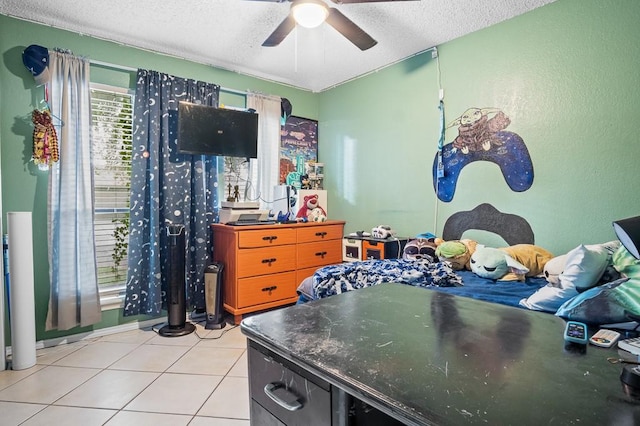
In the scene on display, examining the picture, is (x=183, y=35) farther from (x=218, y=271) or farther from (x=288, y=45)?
(x=218, y=271)

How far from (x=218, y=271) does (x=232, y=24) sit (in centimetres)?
209

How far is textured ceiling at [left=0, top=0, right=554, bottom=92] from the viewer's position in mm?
2398

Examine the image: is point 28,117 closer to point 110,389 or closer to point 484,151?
point 110,389

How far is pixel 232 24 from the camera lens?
265 cm

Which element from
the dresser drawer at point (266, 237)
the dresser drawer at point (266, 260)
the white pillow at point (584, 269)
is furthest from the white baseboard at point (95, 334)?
the white pillow at point (584, 269)

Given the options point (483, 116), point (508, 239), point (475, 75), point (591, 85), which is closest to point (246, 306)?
point (508, 239)

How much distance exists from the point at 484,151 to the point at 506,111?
335 mm

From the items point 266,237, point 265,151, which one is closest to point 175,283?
point 266,237

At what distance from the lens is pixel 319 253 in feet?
11.6

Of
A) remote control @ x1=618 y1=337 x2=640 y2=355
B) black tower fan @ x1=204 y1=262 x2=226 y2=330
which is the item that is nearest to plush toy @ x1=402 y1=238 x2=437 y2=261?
black tower fan @ x1=204 y1=262 x2=226 y2=330

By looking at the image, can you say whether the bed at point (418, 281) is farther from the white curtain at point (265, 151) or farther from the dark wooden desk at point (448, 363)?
the white curtain at point (265, 151)

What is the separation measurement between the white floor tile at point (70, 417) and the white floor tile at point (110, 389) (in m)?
0.05

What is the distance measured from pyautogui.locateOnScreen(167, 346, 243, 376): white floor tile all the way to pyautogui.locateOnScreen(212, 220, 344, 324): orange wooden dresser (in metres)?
0.46

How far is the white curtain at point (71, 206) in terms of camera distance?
102 inches
